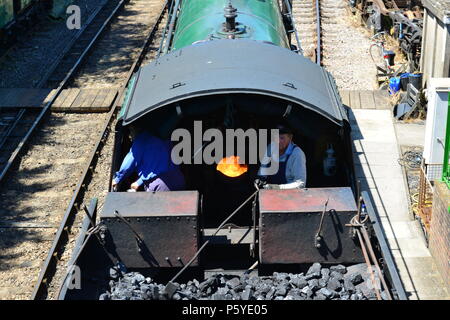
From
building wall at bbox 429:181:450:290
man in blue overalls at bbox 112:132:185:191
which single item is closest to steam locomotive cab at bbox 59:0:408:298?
man in blue overalls at bbox 112:132:185:191

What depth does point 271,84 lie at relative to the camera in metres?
7.77

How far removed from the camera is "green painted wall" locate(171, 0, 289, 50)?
10273 mm

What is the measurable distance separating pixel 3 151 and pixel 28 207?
2100 mm

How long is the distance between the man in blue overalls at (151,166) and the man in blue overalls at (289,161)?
3.20 feet

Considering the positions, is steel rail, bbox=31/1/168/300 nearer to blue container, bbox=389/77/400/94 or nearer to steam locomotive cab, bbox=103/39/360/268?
steam locomotive cab, bbox=103/39/360/268

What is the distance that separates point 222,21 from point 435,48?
5.48 m

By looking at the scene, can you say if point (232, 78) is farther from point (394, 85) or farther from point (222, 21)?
point (394, 85)

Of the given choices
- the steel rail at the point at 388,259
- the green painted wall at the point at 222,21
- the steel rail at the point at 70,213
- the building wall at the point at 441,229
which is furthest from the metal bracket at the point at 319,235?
the steel rail at the point at 70,213

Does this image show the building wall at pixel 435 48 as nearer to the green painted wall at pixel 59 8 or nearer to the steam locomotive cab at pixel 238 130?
the steam locomotive cab at pixel 238 130

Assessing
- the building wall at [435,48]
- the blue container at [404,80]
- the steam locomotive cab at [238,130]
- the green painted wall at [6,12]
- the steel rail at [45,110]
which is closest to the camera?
the steam locomotive cab at [238,130]

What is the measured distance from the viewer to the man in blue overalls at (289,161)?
8.12m

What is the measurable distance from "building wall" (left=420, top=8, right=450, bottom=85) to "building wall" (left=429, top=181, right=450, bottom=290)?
5184 mm

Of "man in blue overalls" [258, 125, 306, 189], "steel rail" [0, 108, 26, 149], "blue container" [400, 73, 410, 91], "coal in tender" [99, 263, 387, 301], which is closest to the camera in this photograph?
"coal in tender" [99, 263, 387, 301]
